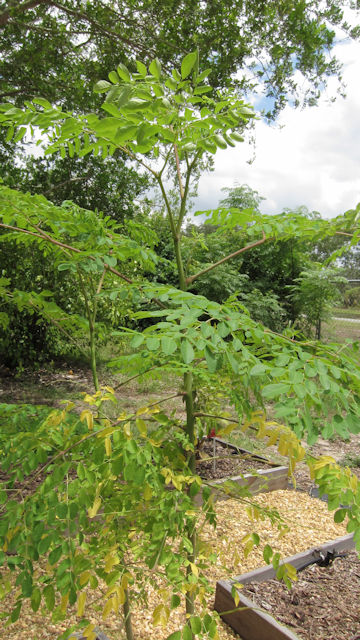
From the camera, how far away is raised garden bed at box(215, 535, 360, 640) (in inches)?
73.9

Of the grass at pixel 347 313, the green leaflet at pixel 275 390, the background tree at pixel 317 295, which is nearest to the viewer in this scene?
the green leaflet at pixel 275 390

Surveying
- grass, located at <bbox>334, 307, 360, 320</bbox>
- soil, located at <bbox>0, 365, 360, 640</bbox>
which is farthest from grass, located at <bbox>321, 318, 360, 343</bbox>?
soil, located at <bbox>0, 365, 360, 640</bbox>

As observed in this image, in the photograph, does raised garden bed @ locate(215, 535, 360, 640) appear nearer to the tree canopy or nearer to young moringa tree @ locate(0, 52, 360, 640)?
young moringa tree @ locate(0, 52, 360, 640)

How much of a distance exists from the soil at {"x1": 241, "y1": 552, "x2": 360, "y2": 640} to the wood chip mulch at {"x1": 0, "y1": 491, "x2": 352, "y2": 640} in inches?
8.8

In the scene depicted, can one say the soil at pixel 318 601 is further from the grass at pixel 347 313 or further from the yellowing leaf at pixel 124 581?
the grass at pixel 347 313

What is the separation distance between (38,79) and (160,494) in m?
7.04

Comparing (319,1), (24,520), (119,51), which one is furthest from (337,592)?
(319,1)

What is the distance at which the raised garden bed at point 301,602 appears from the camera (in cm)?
188

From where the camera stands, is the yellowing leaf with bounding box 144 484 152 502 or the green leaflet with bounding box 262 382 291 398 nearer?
the green leaflet with bounding box 262 382 291 398

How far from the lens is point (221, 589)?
2.10m

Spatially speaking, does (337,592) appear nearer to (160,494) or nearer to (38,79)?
(160,494)

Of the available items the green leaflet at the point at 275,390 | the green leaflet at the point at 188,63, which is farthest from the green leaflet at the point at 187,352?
the green leaflet at the point at 188,63

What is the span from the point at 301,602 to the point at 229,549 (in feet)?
3.15

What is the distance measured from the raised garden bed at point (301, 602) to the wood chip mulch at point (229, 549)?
0.13m
